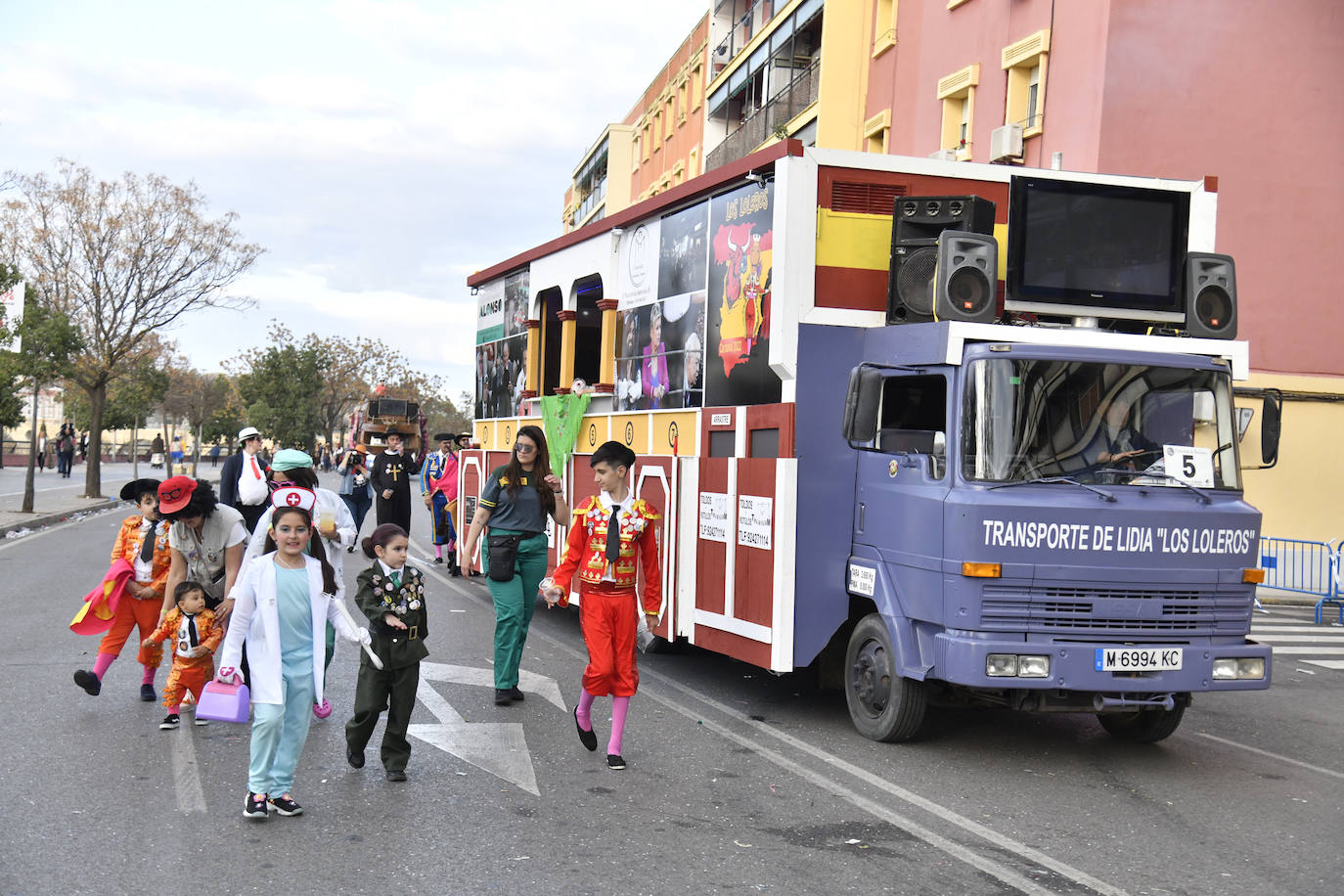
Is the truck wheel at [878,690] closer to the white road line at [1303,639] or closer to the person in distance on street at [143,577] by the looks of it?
the person in distance on street at [143,577]

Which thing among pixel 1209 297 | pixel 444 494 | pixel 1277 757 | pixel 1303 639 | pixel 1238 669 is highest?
pixel 1209 297

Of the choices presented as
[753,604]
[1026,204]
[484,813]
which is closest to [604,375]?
[753,604]

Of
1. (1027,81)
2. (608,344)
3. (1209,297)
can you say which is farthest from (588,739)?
(1027,81)

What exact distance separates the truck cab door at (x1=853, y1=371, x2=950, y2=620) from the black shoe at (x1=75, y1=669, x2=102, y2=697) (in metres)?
4.68

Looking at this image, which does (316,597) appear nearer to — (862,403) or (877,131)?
(862,403)

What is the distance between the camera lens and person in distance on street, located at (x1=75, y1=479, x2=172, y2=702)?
→ 8047 millimetres

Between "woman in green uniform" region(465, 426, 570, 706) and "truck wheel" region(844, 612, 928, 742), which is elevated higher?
"woman in green uniform" region(465, 426, 570, 706)

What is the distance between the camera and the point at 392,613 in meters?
6.42

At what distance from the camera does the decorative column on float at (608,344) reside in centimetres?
1111

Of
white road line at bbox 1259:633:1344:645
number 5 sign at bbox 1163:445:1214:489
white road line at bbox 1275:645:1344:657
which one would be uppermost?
number 5 sign at bbox 1163:445:1214:489

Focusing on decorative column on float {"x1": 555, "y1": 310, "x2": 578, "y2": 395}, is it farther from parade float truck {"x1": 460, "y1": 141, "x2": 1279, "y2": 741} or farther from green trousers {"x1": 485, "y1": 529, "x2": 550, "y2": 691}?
green trousers {"x1": 485, "y1": 529, "x2": 550, "y2": 691}

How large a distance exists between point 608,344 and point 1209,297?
5.00m

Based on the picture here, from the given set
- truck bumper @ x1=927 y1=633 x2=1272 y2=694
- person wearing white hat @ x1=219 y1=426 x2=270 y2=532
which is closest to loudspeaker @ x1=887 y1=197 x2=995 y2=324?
truck bumper @ x1=927 y1=633 x2=1272 y2=694

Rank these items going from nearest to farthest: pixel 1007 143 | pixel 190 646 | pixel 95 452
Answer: pixel 190 646 → pixel 1007 143 → pixel 95 452
